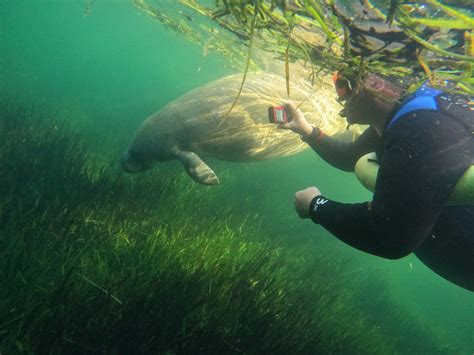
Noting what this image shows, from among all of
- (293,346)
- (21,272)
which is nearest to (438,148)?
(293,346)

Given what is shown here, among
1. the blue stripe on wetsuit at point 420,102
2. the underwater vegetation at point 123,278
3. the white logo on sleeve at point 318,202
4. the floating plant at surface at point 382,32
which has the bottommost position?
the underwater vegetation at point 123,278

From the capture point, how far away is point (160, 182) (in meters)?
6.93

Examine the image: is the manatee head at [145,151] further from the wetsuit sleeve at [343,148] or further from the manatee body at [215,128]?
the wetsuit sleeve at [343,148]

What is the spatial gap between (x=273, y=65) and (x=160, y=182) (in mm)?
11341

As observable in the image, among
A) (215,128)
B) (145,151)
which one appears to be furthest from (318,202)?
(145,151)

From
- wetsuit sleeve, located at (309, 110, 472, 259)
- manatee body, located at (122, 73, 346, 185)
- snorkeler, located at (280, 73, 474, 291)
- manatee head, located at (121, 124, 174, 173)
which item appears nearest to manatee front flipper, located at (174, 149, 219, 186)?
manatee body, located at (122, 73, 346, 185)

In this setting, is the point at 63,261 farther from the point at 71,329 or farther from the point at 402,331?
the point at 402,331

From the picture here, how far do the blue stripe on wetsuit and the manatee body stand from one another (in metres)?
3.01

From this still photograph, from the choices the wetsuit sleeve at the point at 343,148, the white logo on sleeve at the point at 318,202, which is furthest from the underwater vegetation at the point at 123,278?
the wetsuit sleeve at the point at 343,148

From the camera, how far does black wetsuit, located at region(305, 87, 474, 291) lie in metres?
1.94

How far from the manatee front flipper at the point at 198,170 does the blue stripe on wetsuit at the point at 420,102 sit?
3.33m

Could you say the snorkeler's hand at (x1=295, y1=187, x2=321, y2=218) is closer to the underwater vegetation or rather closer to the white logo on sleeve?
the white logo on sleeve

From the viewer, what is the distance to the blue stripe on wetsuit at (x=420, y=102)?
2234 mm

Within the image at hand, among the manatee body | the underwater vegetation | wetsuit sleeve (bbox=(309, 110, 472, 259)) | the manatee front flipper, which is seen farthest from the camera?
the manatee body
